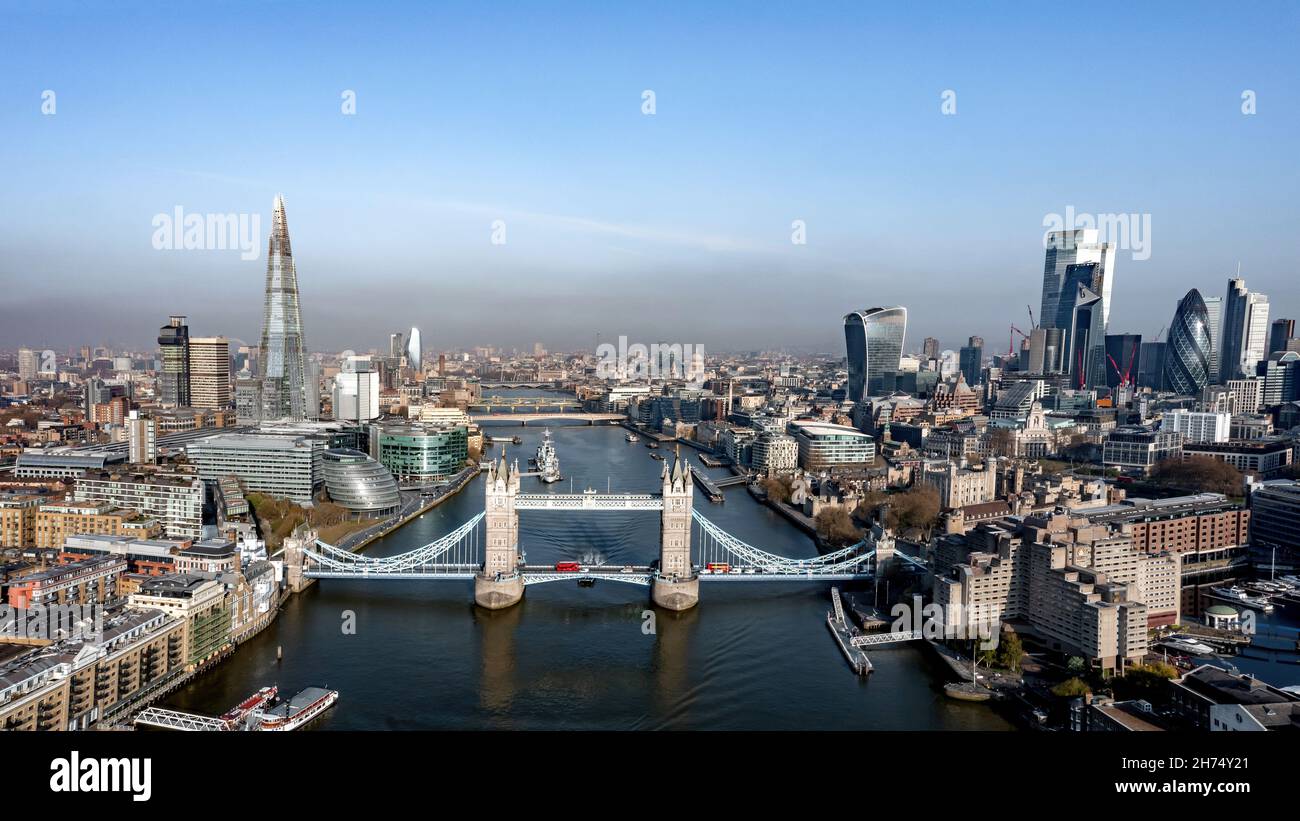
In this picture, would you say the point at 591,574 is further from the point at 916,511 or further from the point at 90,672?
the point at 916,511

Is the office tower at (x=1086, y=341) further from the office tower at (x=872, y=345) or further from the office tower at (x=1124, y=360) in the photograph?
the office tower at (x=872, y=345)

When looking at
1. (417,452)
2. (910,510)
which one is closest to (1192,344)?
(910,510)

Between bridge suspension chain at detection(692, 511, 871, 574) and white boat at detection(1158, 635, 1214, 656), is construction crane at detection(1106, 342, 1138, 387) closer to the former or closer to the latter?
bridge suspension chain at detection(692, 511, 871, 574)

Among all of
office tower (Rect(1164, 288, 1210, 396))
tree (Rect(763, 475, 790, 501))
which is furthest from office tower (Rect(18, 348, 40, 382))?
office tower (Rect(1164, 288, 1210, 396))

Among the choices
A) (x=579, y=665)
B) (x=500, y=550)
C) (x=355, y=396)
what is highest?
(x=355, y=396)
